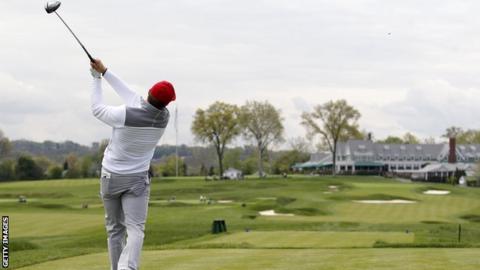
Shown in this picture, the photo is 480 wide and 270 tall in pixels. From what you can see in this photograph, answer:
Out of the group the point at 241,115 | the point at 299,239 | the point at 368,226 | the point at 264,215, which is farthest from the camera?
the point at 241,115

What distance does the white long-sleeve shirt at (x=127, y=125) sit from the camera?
8242mm

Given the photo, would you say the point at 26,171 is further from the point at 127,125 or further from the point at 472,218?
the point at 127,125

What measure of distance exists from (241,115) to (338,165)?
47.7 meters

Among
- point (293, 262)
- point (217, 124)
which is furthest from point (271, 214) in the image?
point (217, 124)

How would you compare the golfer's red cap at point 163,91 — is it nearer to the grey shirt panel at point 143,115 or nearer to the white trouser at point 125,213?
the grey shirt panel at point 143,115

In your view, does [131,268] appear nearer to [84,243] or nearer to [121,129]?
[121,129]

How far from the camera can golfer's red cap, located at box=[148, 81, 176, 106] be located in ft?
26.9

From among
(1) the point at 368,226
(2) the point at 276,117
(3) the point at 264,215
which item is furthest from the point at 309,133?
(1) the point at 368,226

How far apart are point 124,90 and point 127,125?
44 centimetres

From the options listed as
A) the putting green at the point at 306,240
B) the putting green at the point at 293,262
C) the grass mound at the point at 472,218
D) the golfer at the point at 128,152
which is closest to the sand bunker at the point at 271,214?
the grass mound at the point at 472,218

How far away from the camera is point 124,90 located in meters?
8.50

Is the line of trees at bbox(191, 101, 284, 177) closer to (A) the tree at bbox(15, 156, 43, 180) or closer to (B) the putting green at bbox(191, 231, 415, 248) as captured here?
(A) the tree at bbox(15, 156, 43, 180)

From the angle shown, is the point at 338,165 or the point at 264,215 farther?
the point at 338,165

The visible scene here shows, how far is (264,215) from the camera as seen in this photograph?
165 ft
